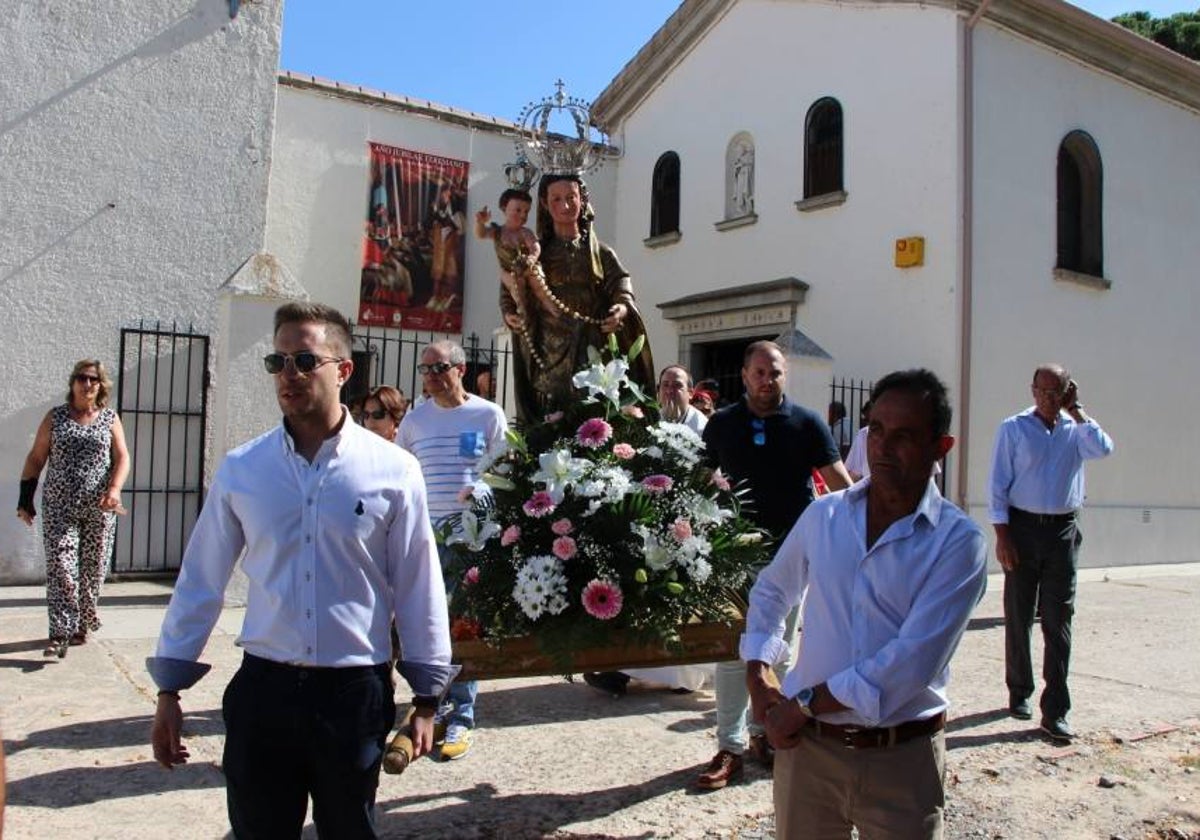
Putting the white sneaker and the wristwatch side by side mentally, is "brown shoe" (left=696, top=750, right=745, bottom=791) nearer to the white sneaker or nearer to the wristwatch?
the white sneaker

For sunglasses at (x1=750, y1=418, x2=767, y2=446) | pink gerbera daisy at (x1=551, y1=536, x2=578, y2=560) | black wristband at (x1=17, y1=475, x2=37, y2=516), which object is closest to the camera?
pink gerbera daisy at (x1=551, y1=536, x2=578, y2=560)

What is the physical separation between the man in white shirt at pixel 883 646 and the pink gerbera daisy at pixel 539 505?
132cm

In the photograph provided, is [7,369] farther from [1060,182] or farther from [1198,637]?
[1060,182]

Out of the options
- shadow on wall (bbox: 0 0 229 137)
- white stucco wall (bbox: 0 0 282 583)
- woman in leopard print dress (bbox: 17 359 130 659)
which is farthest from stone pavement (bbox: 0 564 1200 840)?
shadow on wall (bbox: 0 0 229 137)

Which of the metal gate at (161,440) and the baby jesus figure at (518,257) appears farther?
the metal gate at (161,440)

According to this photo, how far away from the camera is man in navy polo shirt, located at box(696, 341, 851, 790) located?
471 cm

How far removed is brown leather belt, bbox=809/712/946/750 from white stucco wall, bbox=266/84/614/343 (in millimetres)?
12079

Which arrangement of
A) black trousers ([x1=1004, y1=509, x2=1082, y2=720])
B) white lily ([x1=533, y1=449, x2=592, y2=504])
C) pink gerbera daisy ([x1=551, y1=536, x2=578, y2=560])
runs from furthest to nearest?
black trousers ([x1=1004, y1=509, x2=1082, y2=720]) → white lily ([x1=533, y1=449, x2=592, y2=504]) → pink gerbera daisy ([x1=551, y1=536, x2=578, y2=560])

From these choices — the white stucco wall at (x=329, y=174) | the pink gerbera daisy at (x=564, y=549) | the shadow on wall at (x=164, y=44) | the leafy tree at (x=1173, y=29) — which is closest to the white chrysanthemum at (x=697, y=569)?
the pink gerbera daisy at (x=564, y=549)

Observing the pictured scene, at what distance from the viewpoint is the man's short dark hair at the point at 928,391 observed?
2588mm

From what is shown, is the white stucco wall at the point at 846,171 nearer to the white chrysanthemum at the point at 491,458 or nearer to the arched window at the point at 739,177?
the arched window at the point at 739,177

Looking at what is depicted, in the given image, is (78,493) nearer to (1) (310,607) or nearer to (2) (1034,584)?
(1) (310,607)

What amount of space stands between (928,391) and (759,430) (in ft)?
7.19

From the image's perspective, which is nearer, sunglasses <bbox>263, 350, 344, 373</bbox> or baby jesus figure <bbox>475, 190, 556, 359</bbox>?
sunglasses <bbox>263, 350, 344, 373</bbox>
